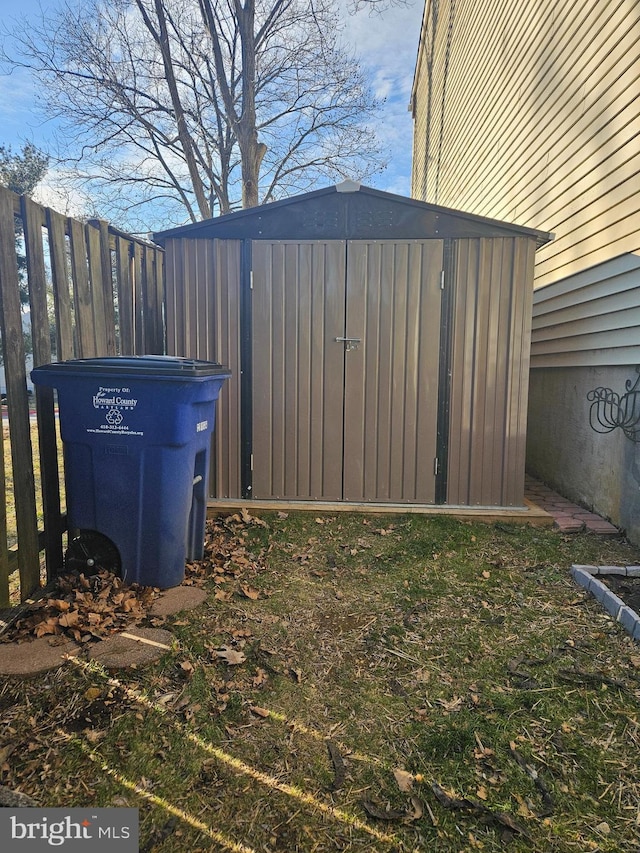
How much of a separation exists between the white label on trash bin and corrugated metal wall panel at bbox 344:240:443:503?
6.47 feet

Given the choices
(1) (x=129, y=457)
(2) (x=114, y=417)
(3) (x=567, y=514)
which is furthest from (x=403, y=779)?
(3) (x=567, y=514)

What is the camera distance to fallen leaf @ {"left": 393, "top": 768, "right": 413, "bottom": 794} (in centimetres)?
147

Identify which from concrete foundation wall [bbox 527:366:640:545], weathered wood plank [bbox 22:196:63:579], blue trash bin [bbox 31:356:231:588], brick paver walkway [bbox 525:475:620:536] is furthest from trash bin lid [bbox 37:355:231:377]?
concrete foundation wall [bbox 527:366:640:545]

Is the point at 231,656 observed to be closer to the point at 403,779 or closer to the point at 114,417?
the point at 403,779

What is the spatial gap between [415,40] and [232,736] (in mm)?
14758

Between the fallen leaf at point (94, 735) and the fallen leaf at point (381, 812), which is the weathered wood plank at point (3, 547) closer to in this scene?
the fallen leaf at point (94, 735)

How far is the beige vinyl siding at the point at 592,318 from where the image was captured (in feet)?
11.4

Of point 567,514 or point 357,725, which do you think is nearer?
point 357,725

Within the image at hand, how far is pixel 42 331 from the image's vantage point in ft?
8.66

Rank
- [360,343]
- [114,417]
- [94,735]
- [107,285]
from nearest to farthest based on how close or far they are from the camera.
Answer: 1. [94,735]
2. [114,417]
3. [107,285]
4. [360,343]

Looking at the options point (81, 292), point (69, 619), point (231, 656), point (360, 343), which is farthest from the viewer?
point (360, 343)

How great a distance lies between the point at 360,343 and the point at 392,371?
0.35 meters

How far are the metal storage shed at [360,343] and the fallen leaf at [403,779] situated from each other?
2.67m

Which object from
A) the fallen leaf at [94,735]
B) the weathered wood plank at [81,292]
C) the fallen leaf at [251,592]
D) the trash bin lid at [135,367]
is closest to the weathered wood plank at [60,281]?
the weathered wood plank at [81,292]
